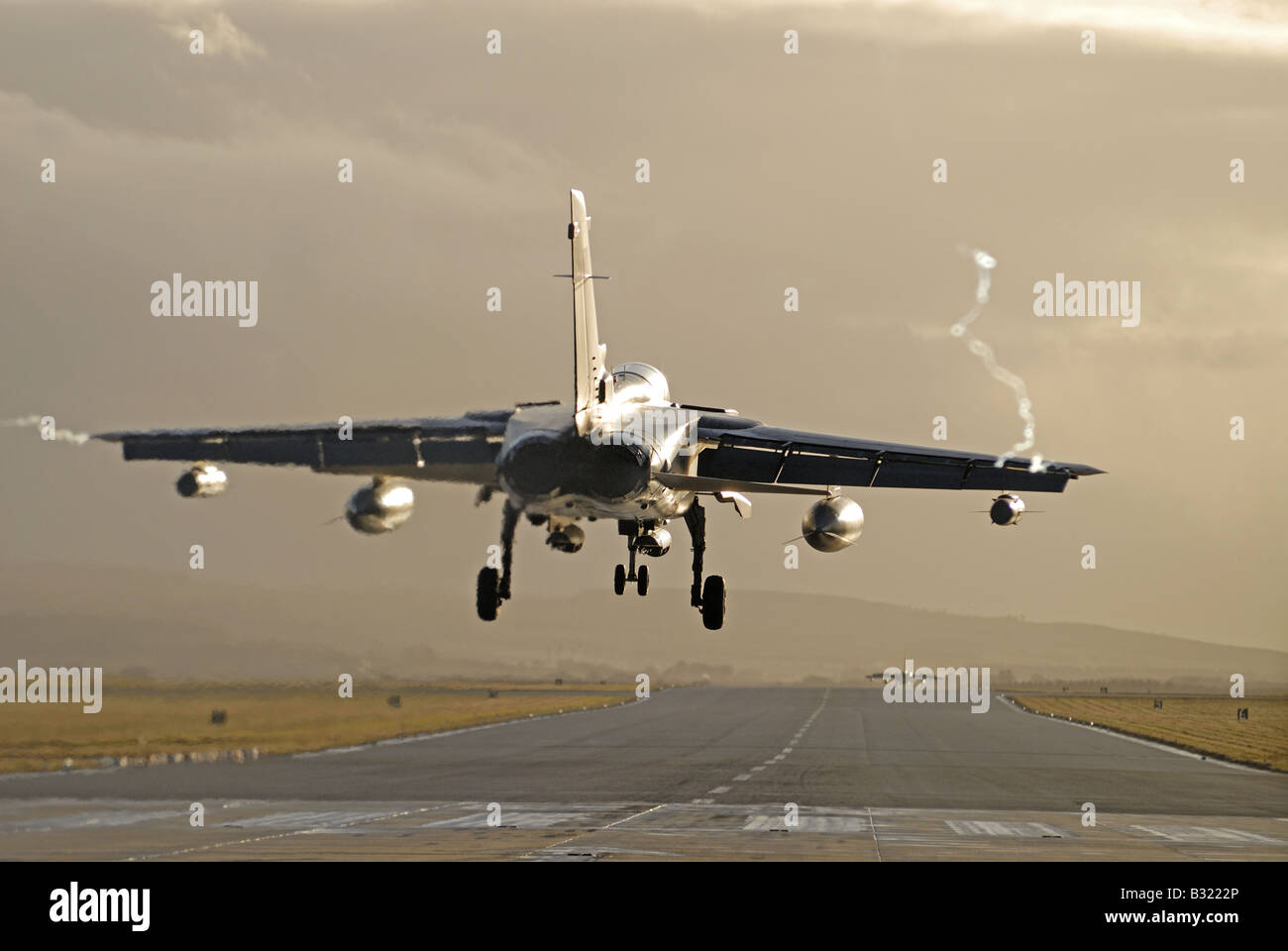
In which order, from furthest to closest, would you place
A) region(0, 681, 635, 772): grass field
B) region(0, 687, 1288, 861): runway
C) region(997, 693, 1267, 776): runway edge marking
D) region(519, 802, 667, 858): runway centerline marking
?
region(997, 693, 1267, 776): runway edge marking → region(0, 681, 635, 772): grass field → region(0, 687, 1288, 861): runway → region(519, 802, 667, 858): runway centerline marking

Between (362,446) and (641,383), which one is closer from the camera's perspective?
(362,446)

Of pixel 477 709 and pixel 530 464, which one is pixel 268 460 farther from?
pixel 477 709

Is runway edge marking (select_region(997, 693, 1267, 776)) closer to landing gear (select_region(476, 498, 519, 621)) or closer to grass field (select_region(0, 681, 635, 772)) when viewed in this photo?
grass field (select_region(0, 681, 635, 772))

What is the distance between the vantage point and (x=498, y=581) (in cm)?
2958

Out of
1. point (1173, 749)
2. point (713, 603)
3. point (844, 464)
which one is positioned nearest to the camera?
point (713, 603)

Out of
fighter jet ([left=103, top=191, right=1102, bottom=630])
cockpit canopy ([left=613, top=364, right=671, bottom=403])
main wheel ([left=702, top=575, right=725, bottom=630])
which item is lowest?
main wheel ([left=702, top=575, right=725, bottom=630])

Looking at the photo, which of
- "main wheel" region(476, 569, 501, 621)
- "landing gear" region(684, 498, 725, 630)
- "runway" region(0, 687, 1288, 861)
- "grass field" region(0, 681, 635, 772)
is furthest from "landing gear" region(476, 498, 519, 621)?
"grass field" region(0, 681, 635, 772)

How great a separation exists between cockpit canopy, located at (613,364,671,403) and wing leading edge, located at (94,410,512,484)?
4.72 metres

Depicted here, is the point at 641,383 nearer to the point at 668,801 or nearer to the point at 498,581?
the point at 498,581

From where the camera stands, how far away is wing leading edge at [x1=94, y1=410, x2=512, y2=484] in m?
28.1

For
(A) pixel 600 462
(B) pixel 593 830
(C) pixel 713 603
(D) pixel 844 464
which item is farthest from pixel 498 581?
(B) pixel 593 830

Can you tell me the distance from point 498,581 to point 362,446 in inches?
162
